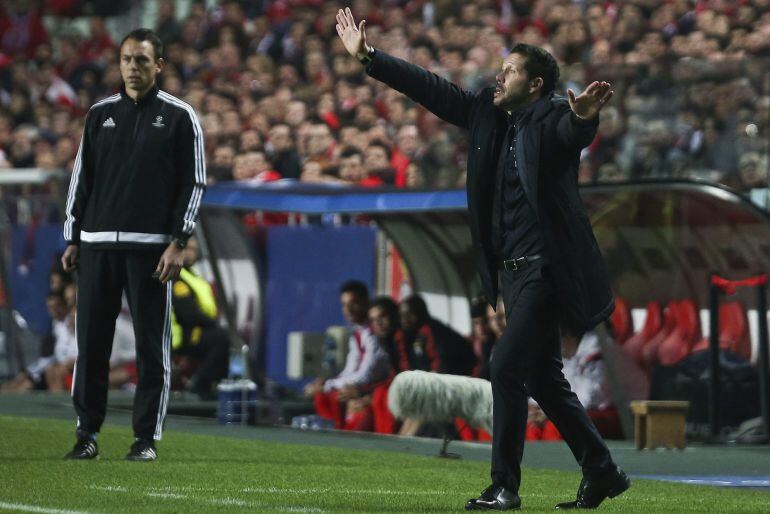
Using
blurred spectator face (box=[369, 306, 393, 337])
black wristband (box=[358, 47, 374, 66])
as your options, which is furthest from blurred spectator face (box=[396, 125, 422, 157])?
black wristband (box=[358, 47, 374, 66])

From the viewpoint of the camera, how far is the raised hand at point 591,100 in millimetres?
7137

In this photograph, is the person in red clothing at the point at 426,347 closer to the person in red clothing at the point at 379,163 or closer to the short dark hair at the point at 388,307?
the short dark hair at the point at 388,307

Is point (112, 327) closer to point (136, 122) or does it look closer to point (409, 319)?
point (136, 122)

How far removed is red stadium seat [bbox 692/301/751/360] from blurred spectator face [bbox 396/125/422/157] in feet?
11.2

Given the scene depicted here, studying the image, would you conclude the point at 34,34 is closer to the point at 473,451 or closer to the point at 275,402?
the point at 275,402

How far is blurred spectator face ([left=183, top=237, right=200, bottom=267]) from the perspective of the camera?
17.7m

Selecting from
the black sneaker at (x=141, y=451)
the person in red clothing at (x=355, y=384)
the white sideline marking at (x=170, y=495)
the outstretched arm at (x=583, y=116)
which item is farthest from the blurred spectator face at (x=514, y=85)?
the person in red clothing at (x=355, y=384)

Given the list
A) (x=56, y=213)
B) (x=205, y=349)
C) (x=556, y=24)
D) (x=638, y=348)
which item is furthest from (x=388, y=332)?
(x=556, y=24)

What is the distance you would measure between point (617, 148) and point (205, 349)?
5.20 metres

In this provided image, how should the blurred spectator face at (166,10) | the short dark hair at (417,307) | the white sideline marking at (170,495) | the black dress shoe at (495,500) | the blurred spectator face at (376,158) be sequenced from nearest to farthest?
the black dress shoe at (495,500) → the white sideline marking at (170,495) → the short dark hair at (417,307) → the blurred spectator face at (376,158) → the blurred spectator face at (166,10)

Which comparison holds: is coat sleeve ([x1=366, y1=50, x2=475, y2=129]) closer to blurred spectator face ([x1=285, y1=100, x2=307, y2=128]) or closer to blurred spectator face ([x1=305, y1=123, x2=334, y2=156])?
blurred spectator face ([x1=305, y1=123, x2=334, y2=156])

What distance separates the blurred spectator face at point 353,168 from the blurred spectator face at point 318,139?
980mm

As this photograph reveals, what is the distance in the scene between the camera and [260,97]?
72.3 ft

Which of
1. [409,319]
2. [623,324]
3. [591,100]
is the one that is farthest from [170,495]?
[623,324]
